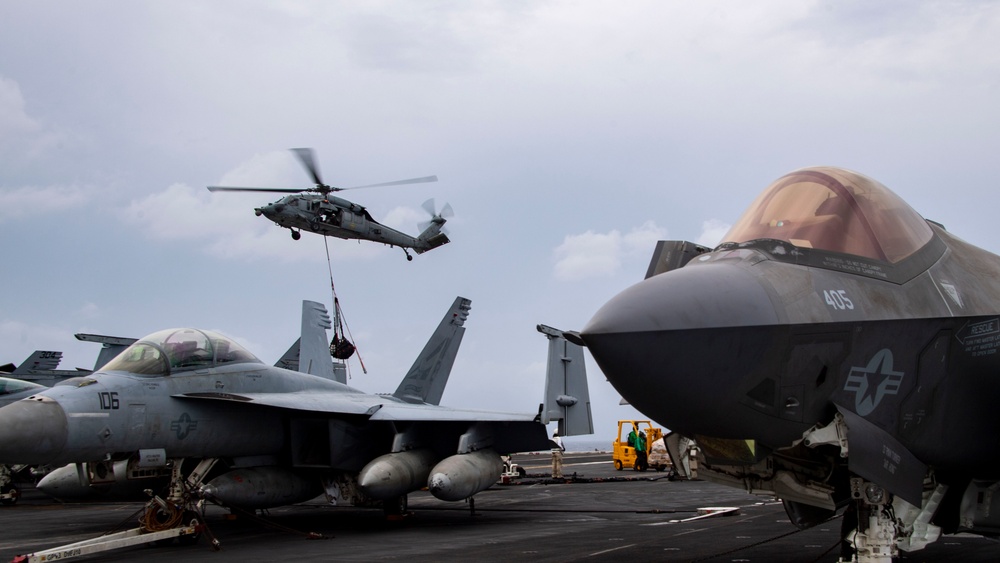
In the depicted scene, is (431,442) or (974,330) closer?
(974,330)

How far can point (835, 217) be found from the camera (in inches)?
214

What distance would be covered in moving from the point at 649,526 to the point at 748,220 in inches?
288

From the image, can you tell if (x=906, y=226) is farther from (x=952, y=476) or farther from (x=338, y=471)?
(x=338, y=471)

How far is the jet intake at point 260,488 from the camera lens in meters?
11.5

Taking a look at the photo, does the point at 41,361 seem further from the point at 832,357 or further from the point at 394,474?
the point at 832,357

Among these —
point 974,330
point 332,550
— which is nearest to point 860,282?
point 974,330

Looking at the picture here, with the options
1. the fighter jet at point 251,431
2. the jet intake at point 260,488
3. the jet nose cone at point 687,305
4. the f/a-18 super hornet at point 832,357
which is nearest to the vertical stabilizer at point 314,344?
the fighter jet at point 251,431

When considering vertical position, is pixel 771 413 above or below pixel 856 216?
below

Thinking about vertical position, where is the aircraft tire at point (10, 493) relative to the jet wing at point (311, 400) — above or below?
below

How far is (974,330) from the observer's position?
5.54 metres

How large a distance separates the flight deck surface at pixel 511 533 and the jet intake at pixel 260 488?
42 cm

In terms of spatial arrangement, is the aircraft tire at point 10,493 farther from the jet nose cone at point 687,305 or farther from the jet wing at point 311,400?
the jet nose cone at point 687,305

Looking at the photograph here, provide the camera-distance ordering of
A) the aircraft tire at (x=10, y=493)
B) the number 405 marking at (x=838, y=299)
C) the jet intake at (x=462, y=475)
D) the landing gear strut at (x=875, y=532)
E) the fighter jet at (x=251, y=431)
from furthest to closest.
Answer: the aircraft tire at (x=10, y=493), the jet intake at (x=462, y=475), the fighter jet at (x=251, y=431), the landing gear strut at (x=875, y=532), the number 405 marking at (x=838, y=299)

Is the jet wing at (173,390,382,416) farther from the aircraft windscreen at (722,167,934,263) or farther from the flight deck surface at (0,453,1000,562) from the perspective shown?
the aircraft windscreen at (722,167,934,263)
